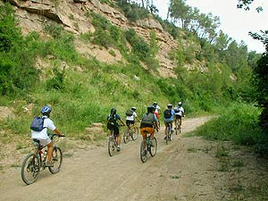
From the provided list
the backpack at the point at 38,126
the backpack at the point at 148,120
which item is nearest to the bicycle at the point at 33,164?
the backpack at the point at 38,126

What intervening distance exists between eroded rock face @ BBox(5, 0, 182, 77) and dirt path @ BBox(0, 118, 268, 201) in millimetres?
19661

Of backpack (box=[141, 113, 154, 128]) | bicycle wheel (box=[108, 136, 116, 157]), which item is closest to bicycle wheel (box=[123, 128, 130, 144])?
bicycle wheel (box=[108, 136, 116, 157])

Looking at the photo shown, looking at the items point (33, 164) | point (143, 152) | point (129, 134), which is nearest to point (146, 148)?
point (143, 152)

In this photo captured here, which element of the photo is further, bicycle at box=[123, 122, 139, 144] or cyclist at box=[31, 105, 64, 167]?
bicycle at box=[123, 122, 139, 144]

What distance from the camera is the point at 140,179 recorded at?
7996 millimetres

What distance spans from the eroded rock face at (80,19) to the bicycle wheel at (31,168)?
20466 millimetres

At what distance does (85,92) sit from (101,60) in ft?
33.2

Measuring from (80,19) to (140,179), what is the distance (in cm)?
2975

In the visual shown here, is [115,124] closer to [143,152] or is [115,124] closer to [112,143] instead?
[112,143]

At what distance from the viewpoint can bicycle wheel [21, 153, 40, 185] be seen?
7518 mm

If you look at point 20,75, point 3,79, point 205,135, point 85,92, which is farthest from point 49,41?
point 205,135

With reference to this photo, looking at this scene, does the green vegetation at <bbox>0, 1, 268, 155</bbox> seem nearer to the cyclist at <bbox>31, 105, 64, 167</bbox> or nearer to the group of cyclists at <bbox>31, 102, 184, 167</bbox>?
the group of cyclists at <bbox>31, 102, 184, 167</bbox>

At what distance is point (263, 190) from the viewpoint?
22.9 feet

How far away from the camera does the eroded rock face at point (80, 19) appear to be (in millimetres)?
27297
